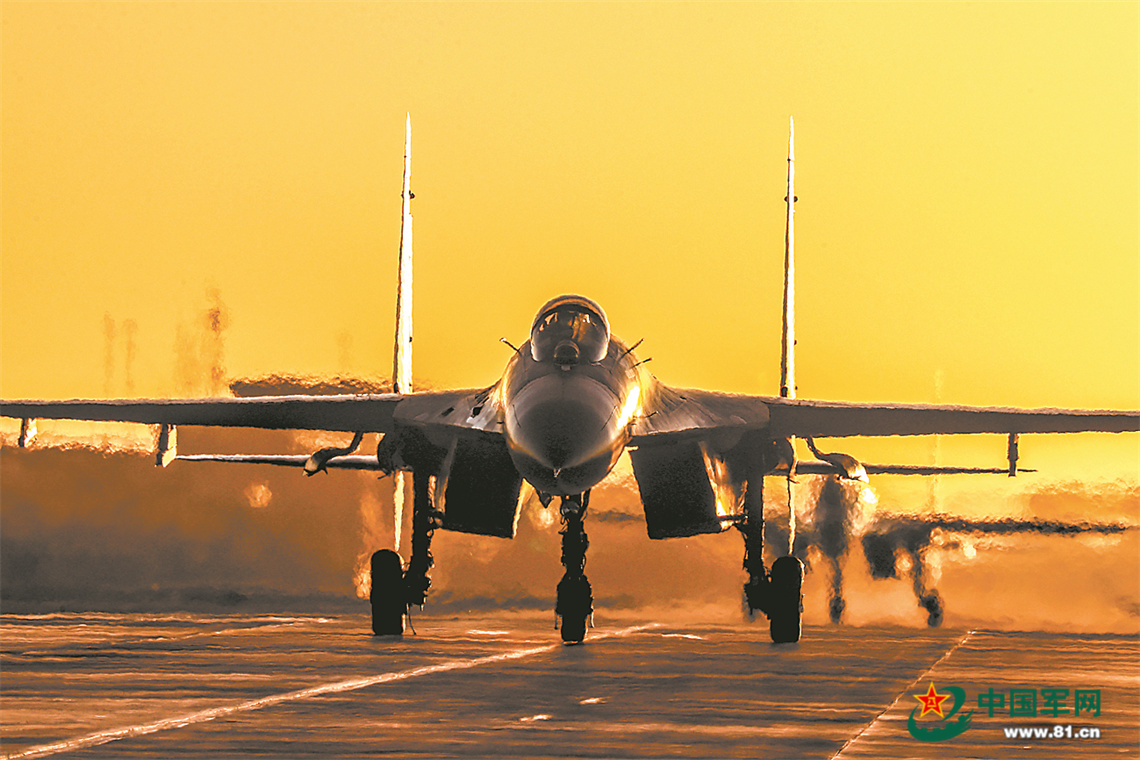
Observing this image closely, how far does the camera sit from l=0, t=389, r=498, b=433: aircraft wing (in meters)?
22.1

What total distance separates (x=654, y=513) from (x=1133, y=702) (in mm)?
6841

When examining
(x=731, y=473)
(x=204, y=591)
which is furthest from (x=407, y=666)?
(x=204, y=591)

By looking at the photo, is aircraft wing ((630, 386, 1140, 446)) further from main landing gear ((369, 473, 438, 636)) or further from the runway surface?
main landing gear ((369, 473, 438, 636))

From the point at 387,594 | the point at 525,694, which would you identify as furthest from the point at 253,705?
the point at 387,594

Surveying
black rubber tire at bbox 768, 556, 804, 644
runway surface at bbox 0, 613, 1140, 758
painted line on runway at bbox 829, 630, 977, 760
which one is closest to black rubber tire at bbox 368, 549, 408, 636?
runway surface at bbox 0, 613, 1140, 758

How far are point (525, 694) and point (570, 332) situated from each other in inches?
162

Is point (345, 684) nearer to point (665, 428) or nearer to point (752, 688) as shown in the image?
point (752, 688)

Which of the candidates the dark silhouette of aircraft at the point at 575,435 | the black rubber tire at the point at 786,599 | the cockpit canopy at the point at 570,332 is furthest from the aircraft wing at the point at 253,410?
the black rubber tire at the point at 786,599

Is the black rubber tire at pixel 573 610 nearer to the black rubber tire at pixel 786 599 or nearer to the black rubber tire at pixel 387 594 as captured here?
the black rubber tire at pixel 387 594

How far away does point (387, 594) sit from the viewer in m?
22.3

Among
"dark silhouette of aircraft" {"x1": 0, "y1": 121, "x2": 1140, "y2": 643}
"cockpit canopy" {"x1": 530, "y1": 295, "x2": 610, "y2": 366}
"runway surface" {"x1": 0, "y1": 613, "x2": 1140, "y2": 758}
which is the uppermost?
"cockpit canopy" {"x1": 530, "y1": 295, "x2": 610, "y2": 366}

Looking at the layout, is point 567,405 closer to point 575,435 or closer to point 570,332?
point 575,435

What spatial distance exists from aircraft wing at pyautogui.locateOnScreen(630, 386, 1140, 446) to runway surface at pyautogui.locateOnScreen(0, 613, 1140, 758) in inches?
117

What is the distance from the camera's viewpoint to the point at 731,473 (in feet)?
70.6
